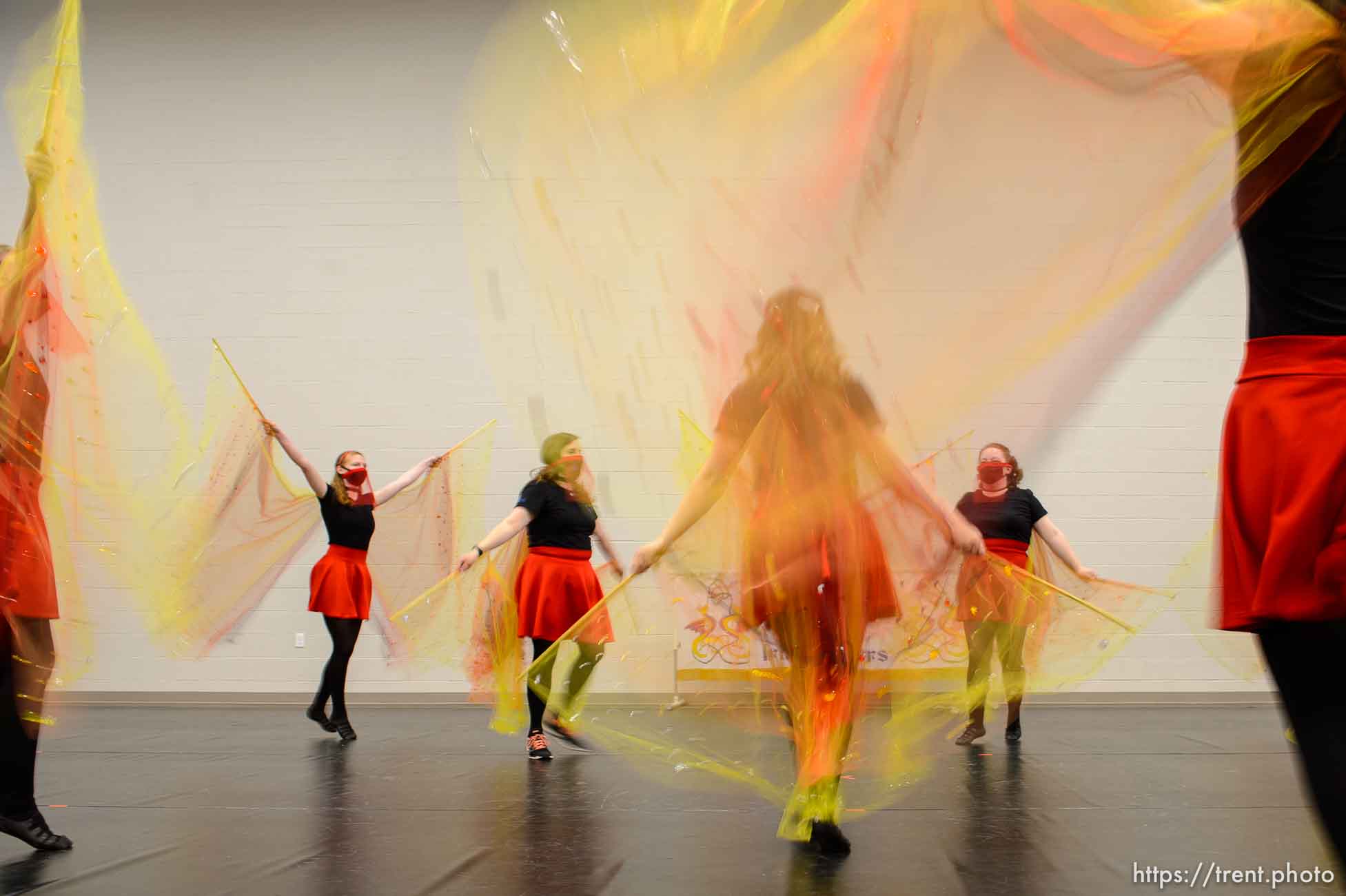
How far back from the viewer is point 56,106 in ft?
9.45

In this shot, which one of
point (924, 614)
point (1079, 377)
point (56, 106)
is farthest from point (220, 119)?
point (1079, 377)

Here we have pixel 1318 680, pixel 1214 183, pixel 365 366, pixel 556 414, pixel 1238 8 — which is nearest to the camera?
pixel 1318 680

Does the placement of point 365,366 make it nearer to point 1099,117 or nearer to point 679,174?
point 679,174

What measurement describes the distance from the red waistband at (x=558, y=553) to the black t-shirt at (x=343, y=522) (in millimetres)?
1278

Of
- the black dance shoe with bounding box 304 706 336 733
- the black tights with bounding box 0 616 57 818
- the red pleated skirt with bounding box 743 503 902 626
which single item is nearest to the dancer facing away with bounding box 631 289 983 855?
the red pleated skirt with bounding box 743 503 902 626

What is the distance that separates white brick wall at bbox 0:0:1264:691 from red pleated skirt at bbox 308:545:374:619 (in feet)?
6.76

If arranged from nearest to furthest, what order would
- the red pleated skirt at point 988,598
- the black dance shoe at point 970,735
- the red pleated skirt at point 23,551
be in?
1. the red pleated skirt at point 23,551
2. the red pleated skirt at point 988,598
3. the black dance shoe at point 970,735

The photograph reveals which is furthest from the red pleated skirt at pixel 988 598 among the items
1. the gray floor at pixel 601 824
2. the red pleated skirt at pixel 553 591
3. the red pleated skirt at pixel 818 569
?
the red pleated skirt at pixel 553 591

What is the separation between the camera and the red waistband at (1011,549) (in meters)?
5.29

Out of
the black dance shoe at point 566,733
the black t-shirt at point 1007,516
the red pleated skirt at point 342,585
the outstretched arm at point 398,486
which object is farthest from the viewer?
the outstretched arm at point 398,486

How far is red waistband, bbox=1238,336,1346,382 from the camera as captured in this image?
4.48 feet

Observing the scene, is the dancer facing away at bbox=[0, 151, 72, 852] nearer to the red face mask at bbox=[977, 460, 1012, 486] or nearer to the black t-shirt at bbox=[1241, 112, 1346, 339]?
the red face mask at bbox=[977, 460, 1012, 486]

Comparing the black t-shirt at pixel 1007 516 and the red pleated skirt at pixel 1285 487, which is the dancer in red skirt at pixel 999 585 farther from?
the red pleated skirt at pixel 1285 487

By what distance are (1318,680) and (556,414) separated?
6.08 ft
